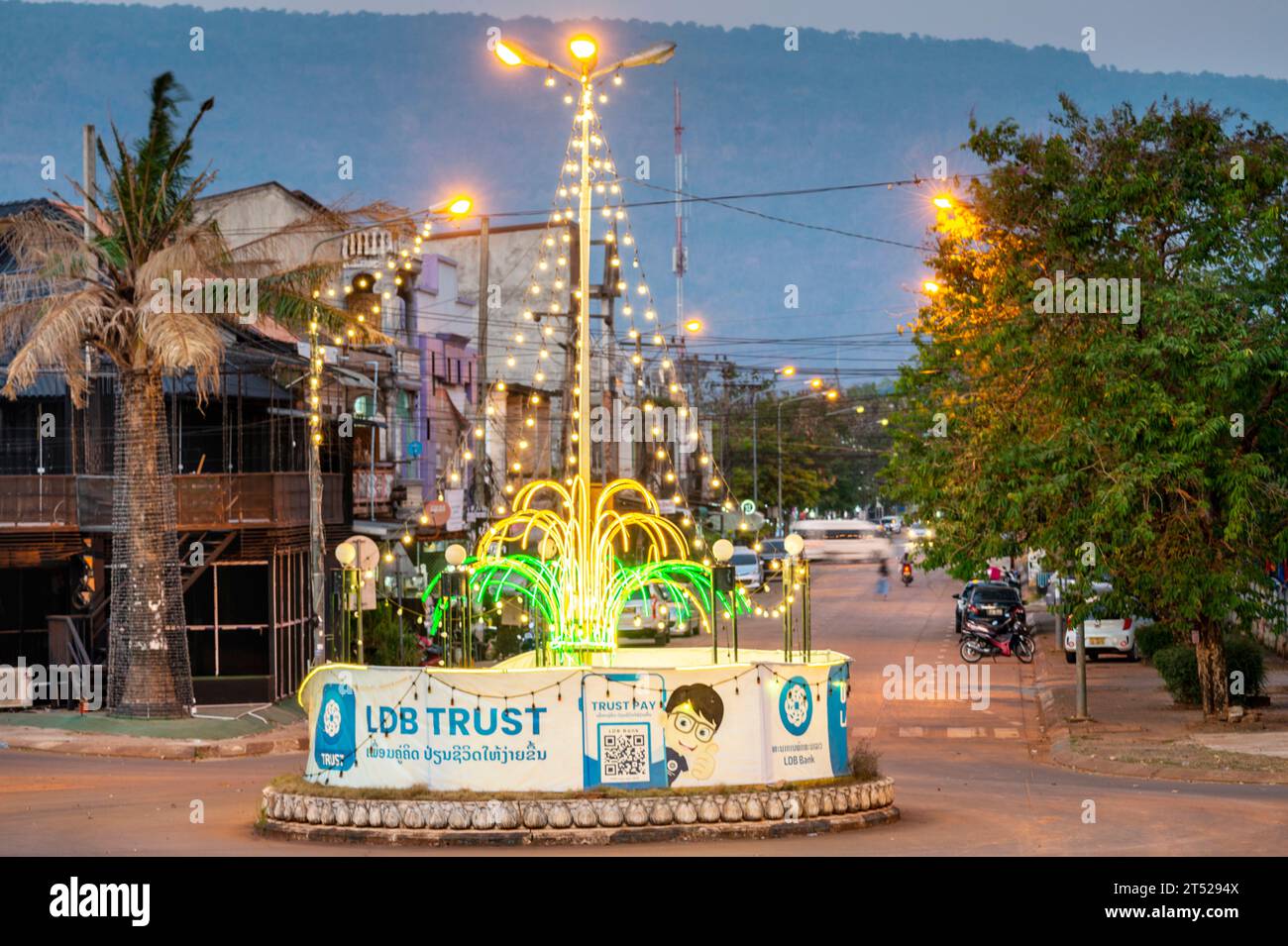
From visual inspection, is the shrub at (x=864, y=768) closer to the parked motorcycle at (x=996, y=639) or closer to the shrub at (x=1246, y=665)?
the shrub at (x=1246, y=665)

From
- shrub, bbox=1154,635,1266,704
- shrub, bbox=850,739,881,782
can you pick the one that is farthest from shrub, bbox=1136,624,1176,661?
shrub, bbox=850,739,881,782

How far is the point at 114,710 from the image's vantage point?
29.7m

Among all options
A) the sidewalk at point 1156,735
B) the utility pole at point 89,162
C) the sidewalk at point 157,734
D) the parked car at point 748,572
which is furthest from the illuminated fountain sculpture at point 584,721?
the parked car at point 748,572

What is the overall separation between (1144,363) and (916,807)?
1079 cm

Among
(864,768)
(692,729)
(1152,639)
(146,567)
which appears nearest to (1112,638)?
(1152,639)

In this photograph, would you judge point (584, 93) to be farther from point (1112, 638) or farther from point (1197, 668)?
point (1112, 638)

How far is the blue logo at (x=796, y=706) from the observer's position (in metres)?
17.1

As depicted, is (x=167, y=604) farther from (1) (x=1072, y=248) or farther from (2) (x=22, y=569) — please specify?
(1) (x=1072, y=248)

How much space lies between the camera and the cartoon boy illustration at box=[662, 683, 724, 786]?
650 inches

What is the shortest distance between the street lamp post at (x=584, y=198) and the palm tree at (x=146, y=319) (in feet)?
35.5

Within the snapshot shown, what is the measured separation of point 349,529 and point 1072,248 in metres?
18.7

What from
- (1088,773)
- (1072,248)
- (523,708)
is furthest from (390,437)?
(523,708)

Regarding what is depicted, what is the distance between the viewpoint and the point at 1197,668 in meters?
31.0

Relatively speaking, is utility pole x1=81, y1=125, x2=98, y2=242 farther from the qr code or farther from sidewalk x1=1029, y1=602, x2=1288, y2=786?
sidewalk x1=1029, y1=602, x2=1288, y2=786
